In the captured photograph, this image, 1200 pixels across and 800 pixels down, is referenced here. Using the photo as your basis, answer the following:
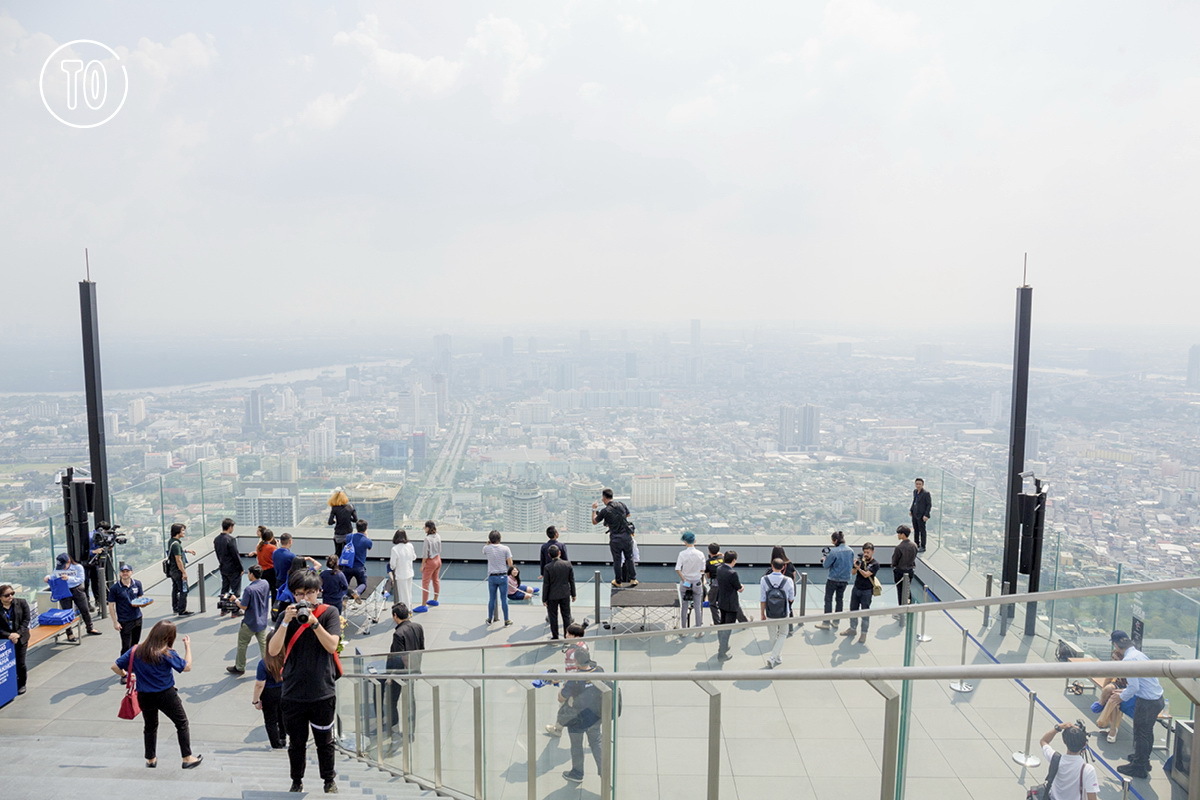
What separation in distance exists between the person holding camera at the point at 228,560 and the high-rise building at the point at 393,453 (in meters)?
4.56

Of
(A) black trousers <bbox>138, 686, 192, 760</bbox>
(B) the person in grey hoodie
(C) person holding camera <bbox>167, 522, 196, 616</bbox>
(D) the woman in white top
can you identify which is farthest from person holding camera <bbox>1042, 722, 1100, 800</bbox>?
(C) person holding camera <bbox>167, 522, 196, 616</bbox>

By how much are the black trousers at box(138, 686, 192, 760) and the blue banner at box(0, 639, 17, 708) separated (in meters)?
3.33

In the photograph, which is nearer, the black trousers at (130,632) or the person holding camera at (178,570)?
the black trousers at (130,632)

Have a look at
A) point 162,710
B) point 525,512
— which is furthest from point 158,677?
point 525,512

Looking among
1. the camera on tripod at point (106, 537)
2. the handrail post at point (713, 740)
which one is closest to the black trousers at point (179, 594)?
the camera on tripod at point (106, 537)

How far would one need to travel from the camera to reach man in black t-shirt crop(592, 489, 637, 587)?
11.3m

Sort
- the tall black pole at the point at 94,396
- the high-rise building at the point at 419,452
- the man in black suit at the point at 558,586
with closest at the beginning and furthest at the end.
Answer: the man in black suit at the point at 558,586 → the tall black pole at the point at 94,396 → the high-rise building at the point at 419,452

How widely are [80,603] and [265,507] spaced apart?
3862 mm

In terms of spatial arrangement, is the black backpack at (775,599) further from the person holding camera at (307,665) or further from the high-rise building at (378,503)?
the high-rise building at (378,503)

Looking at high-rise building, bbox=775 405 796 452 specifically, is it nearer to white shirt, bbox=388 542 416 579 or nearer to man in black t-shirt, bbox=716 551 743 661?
man in black t-shirt, bbox=716 551 743 661

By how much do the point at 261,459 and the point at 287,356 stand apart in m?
18.9

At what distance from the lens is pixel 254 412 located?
23.9m

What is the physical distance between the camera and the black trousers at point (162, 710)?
21.1 feet

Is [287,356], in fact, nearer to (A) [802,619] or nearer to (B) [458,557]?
(B) [458,557]
